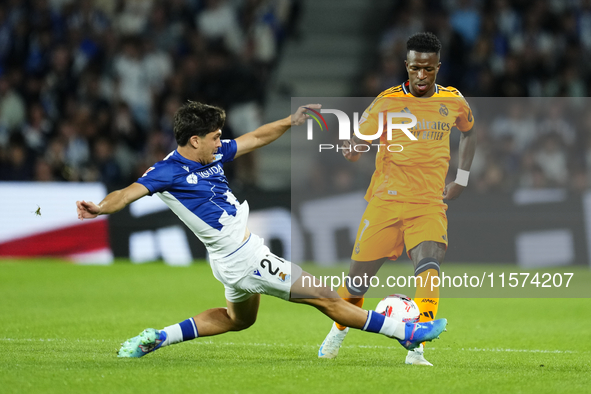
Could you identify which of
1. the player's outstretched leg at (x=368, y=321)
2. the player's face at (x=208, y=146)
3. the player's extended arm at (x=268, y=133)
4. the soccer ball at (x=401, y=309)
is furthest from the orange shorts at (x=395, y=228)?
the player's face at (x=208, y=146)

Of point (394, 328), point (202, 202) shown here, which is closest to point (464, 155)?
point (394, 328)

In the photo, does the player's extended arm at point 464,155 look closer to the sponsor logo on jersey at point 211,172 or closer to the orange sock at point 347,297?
the orange sock at point 347,297

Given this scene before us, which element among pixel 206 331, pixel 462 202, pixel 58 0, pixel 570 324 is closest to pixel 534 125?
pixel 462 202

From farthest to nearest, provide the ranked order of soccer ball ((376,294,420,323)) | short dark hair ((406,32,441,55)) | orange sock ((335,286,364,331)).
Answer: orange sock ((335,286,364,331))
short dark hair ((406,32,441,55))
soccer ball ((376,294,420,323))

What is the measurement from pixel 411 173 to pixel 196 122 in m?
1.80

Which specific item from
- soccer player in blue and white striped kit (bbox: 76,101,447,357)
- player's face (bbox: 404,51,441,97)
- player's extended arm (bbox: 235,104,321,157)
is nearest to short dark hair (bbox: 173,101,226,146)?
soccer player in blue and white striped kit (bbox: 76,101,447,357)

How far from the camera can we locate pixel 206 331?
6.39m

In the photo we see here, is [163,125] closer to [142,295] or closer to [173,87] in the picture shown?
[173,87]

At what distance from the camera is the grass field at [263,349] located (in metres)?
5.39

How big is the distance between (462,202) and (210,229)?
8.38 meters

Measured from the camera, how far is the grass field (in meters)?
5.39

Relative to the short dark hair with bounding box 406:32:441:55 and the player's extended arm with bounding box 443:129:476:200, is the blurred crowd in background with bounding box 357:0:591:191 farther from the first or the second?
the short dark hair with bounding box 406:32:441:55

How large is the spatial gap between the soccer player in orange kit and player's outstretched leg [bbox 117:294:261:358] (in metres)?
0.76

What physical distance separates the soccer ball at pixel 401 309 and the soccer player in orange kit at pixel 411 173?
0.33m
